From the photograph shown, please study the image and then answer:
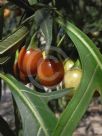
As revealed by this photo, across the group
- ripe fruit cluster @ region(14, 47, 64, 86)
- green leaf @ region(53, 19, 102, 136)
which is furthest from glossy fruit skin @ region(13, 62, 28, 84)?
green leaf @ region(53, 19, 102, 136)

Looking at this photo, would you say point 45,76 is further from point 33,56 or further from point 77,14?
point 77,14

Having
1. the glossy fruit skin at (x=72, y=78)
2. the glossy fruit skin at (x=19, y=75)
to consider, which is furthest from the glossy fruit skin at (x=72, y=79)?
the glossy fruit skin at (x=19, y=75)

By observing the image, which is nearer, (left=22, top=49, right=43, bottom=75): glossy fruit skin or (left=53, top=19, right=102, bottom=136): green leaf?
(left=53, top=19, right=102, bottom=136): green leaf

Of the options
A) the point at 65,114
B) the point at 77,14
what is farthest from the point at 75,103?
the point at 77,14

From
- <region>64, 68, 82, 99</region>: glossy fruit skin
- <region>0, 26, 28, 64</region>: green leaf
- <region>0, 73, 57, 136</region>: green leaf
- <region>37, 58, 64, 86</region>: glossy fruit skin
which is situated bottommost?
<region>0, 73, 57, 136</region>: green leaf

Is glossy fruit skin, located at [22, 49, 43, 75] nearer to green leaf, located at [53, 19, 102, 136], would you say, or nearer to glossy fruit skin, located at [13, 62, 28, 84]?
glossy fruit skin, located at [13, 62, 28, 84]

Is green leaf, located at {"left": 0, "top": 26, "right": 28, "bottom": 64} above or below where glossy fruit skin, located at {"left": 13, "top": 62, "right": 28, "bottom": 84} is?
above

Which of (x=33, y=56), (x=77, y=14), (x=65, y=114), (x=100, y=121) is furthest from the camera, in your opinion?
(x=100, y=121)

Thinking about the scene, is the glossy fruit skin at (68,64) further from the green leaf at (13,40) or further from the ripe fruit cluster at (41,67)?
the green leaf at (13,40)
